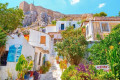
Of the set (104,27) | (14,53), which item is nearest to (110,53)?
(14,53)

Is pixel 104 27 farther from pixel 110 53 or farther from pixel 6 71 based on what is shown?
pixel 6 71

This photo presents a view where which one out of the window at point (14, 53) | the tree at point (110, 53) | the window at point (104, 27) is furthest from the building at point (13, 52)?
the window at point (104, 27)

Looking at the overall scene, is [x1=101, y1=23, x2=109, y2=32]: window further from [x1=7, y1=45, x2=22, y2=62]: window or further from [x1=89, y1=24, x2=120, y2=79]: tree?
[x1=7, y1=45, x2=22, y2=62]: window

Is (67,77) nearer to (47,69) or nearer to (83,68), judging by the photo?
(83,68)

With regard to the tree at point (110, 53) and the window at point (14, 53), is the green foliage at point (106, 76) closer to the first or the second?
the tree at point (110, 53)

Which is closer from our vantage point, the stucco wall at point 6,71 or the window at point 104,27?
the stucco wall at point 6,71

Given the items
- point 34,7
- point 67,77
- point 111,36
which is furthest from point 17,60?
point 34,7

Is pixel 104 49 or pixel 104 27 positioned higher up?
pixel 104 27

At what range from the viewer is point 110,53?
7.05 m

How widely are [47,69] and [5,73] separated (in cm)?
754

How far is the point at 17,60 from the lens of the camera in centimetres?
848

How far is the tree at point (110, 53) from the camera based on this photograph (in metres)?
6.60

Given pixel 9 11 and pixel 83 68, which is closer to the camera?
pixel 83 68

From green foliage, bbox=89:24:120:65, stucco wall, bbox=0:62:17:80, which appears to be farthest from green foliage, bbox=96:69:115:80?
stucco wall, bbox=0:62:17:80
